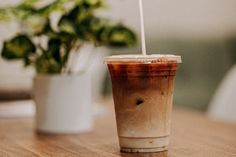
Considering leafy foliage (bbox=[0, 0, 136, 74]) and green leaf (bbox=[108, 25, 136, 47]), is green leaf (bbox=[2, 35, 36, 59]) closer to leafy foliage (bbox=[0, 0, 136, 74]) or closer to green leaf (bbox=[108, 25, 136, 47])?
leafy foliage (bbox=[0, 0, 136, 74])

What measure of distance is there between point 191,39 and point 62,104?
2.49m

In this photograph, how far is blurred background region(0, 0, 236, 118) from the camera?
343 cm

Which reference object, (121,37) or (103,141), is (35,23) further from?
(103,141)

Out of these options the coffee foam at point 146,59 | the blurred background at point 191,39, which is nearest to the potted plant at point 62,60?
the coffee foam at point 146,59

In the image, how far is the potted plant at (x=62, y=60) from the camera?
1.26 meters

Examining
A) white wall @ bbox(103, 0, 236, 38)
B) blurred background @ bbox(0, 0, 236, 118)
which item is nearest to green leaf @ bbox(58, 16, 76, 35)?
blurred background @ bbox(0, 0, 236, 118)

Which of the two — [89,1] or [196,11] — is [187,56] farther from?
[89,1]

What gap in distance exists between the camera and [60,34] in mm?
1220

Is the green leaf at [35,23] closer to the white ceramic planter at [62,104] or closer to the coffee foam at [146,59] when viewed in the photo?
the white ceramic planter at [62,104]

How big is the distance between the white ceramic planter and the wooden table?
0.04 m

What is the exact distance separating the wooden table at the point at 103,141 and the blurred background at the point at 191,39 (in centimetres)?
173

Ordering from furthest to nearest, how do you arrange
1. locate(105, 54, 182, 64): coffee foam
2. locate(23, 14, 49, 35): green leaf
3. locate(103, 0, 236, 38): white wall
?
1. locate(103, 0, 236, 38): white wall
2. locate(23, 14, 49, 35): green leaf
3. locate(105, 54, 182, 64): coffee foam

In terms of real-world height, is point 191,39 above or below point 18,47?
below

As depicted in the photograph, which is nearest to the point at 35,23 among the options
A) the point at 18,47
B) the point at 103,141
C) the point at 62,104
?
the point at 18,47
